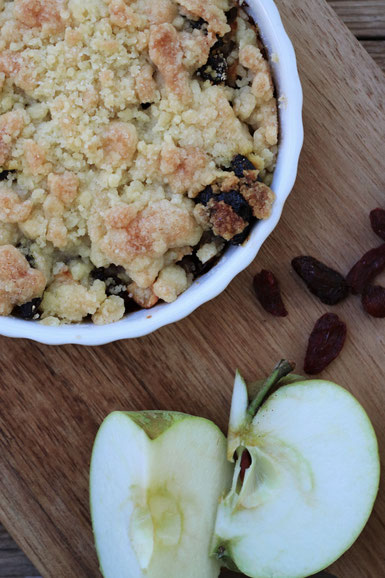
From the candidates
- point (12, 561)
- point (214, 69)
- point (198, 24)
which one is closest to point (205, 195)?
point (214, 69)

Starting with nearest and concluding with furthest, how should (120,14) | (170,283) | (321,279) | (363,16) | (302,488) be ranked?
1. (120,14)
2. (170,283)
3. (302,488)
4. (321,279)
5. (363,16)

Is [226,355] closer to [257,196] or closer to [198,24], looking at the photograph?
[257,196]

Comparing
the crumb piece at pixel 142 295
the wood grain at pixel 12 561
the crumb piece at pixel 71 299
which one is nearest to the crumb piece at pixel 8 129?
the crumb piece at pixel 71 299

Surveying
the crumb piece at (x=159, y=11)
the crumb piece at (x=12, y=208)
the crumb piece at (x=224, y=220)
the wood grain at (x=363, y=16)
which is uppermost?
the wood grain at (x=363, y=16)

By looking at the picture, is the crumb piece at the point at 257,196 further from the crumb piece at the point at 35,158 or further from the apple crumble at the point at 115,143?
the crumb piece at the point at 35,158

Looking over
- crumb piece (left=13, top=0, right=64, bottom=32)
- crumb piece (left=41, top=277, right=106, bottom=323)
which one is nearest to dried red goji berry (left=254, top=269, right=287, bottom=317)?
crumb piece (left=41, top=277, right=106, bottom=323)

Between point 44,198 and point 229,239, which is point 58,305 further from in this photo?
point 229,239
